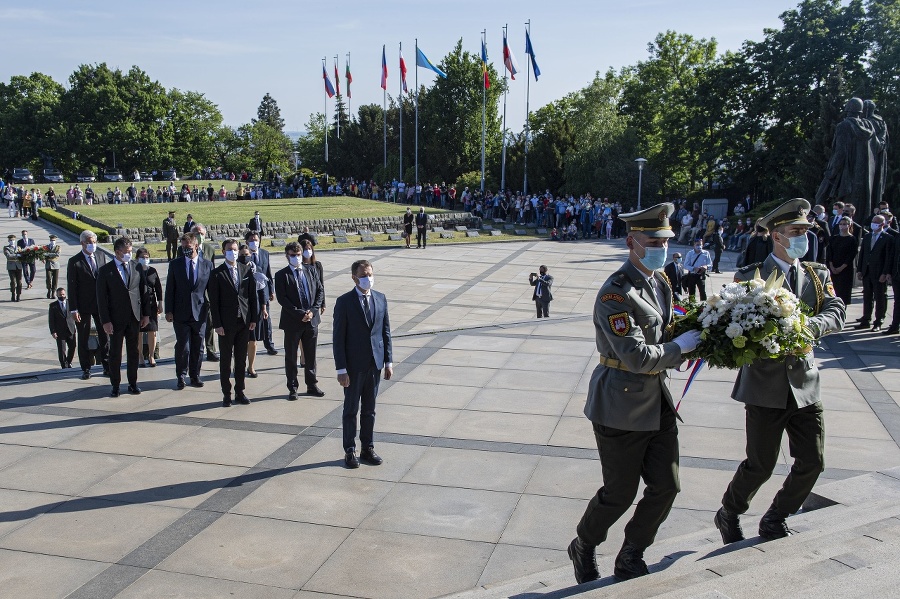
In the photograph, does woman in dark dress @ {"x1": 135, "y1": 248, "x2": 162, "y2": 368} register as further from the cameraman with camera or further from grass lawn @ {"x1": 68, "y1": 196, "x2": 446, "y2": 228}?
grass lawn @ {"x1": 68, "y1": 196, "x2": 446, "y2": 228}

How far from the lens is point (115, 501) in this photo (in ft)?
20.6

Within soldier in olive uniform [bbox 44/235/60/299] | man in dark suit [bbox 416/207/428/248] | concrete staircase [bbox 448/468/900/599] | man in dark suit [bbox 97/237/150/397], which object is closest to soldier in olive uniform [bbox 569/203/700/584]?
concrete staircase [bbox 448/468/900/599]

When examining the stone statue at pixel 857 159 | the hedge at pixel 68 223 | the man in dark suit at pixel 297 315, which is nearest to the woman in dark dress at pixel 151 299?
the man in dark suit at pixel 297 315

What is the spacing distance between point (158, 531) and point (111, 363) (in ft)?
13.0

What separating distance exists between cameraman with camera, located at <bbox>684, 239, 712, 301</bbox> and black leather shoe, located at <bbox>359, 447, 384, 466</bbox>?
42.6 feet

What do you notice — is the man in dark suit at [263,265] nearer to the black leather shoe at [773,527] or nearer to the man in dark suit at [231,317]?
the man in dark suit at [231,317]

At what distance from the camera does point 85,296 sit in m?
10.3

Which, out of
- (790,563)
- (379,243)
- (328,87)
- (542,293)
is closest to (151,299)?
(790,563)

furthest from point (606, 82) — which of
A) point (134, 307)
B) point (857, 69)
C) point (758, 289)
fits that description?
point (758, 289)

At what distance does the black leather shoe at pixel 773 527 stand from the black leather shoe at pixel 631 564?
92 cm

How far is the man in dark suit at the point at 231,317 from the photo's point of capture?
8.95 m

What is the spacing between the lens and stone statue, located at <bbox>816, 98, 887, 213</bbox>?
16.9 meters

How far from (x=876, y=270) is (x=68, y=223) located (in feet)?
110

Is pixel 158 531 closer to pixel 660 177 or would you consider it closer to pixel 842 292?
pixel 842 292
